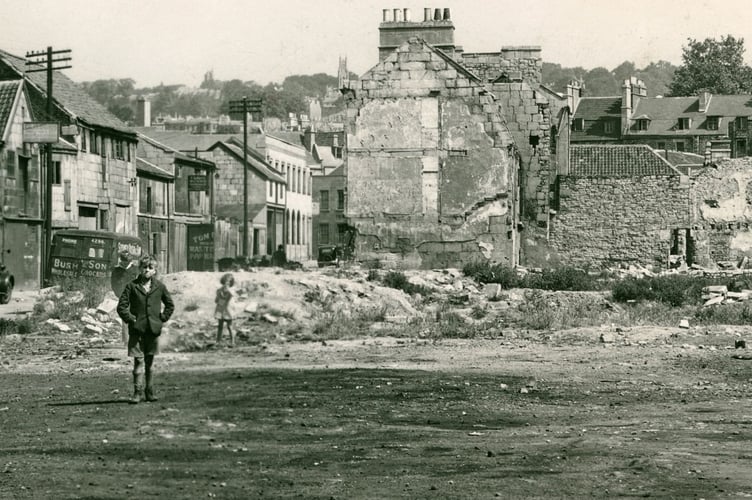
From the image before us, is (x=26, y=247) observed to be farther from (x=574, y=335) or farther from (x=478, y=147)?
(x=574, y=335)

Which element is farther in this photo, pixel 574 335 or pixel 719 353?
pixel 574 335

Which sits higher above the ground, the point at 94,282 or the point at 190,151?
the point at 190,151

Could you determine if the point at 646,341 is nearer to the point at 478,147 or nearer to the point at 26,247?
the point at 478,147

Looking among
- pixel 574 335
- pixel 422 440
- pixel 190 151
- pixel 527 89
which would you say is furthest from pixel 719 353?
pixel 190 151

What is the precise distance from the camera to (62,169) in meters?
45.3

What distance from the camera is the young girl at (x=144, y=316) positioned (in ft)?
38.6

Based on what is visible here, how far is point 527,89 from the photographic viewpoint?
3881 centimetres

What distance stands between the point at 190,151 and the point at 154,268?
5706 centimetres

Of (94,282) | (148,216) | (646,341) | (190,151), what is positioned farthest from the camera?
(190,151)

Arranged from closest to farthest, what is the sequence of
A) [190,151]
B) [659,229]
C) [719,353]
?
[719,353] < [659,229] < [190,151]

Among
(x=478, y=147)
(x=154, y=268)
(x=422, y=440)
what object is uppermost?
(x=478, y=147)

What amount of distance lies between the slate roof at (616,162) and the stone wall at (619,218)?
442mm

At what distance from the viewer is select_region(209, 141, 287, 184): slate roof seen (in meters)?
67.1

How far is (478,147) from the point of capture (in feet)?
112
